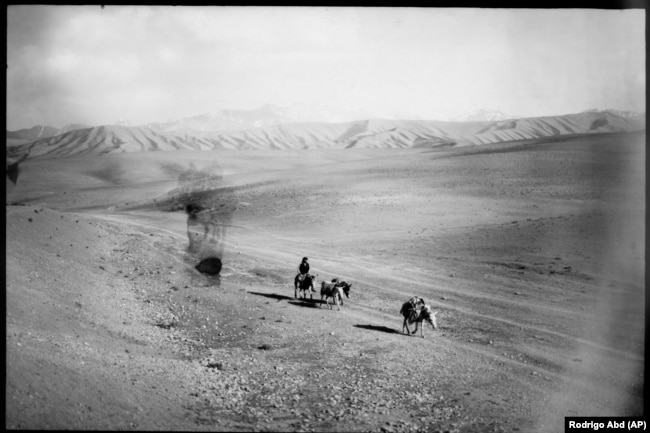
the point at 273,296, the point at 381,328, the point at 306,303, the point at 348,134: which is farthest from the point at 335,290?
the point at 348,134

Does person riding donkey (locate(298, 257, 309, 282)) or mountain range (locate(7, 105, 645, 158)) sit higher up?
mountain range (locate(7, 105, 645, 158))

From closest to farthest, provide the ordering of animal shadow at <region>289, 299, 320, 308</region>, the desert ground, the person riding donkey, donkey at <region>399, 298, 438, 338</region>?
the desert ground, donkey at <region>399, 298, 438, 338</region>, animal shadow at <region>289, 299, 320, 308</region>, the person riding donkey

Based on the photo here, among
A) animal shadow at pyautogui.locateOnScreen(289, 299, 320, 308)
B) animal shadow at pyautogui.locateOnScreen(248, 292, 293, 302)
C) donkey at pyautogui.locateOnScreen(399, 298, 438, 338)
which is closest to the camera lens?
donkey at pyautogui.locateOnScreen(399, 298, 438, 338)

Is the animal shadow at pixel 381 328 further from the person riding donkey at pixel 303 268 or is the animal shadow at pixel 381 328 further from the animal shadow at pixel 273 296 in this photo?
the animal shadow at pixel 273 296

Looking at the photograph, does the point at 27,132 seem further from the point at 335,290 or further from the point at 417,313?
the point at 417,313

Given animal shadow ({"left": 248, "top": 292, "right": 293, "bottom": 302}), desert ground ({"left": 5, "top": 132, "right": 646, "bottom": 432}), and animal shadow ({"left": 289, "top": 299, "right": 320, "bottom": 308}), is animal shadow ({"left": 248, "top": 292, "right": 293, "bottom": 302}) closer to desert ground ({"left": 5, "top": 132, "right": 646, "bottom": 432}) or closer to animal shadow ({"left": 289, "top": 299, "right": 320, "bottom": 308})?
desert ground ({"left": 5, "top": 132, "right": 646, "bottom": 432})

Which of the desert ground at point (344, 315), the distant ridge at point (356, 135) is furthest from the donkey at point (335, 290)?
the distant ridge at point (356, 135)

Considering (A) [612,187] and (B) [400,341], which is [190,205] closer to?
(B) [400,341]

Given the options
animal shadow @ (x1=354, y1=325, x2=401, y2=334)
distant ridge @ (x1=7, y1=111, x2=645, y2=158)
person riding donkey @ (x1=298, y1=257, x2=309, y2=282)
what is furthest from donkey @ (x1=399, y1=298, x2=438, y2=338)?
distant ridge @ (x1=7, y1=111, x2=645, y2=158)

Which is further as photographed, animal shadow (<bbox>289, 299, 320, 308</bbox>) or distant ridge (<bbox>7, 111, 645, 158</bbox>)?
distant ridge (<bbox>7, 111, 645, 158</bbox>)

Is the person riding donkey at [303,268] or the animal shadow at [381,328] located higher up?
the person riding donkey at [303,268]
